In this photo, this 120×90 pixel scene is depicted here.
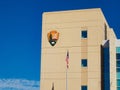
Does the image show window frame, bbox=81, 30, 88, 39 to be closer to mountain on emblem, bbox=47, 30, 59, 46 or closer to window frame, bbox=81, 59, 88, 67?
window frame, bbox=81, 59, 88, 67

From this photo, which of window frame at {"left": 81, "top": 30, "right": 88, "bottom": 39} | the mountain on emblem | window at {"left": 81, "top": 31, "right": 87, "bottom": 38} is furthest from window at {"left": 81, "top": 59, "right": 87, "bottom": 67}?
the mountain on emblem

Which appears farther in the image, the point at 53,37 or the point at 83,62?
the point at 53,37

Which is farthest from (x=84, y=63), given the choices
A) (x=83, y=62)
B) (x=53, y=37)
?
(x=53, y=37)

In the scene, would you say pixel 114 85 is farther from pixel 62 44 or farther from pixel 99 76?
pixel 62 44

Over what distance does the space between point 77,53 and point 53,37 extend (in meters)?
3.70

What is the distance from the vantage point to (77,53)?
55.9 meters

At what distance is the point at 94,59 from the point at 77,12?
21.5 ft

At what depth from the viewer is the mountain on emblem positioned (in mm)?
56812

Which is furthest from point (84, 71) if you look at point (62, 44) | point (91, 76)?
point (62, 44)

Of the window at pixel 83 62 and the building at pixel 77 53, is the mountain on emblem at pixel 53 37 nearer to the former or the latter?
the building at pixel 77 53

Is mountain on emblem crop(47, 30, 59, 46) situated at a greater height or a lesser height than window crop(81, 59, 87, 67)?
greater

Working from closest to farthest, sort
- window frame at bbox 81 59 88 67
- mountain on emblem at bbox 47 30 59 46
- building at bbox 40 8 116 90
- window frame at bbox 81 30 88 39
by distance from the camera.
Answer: building at bbox 40 8 116 90 < window frame at bbox 81 59 88 67 < window frame at bbox 81 30 88 39 < mountain on emblem at bbox 47 30 59 46

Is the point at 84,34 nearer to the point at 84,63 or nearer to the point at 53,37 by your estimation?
the point at 84,63

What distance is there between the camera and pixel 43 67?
185 ft
